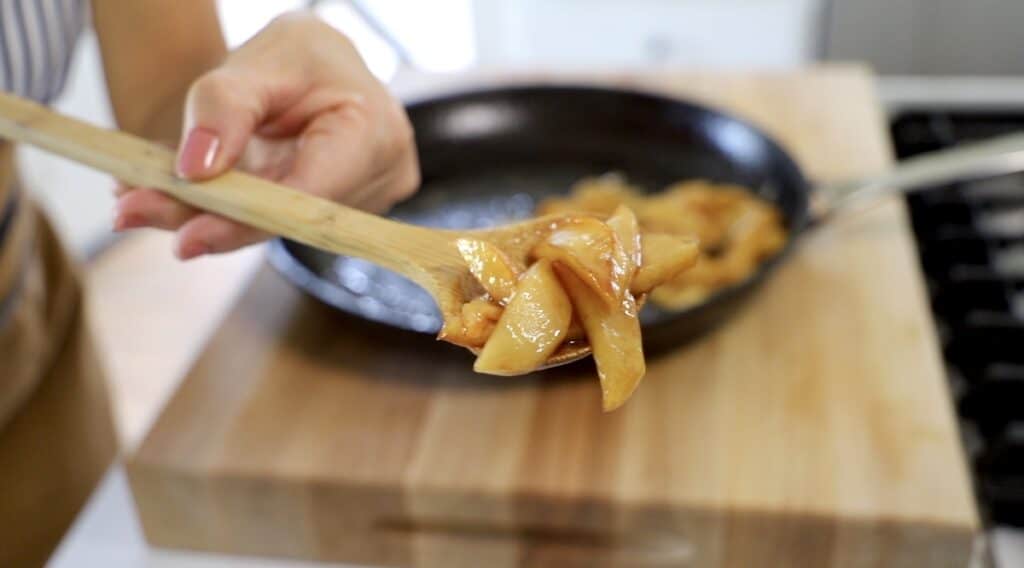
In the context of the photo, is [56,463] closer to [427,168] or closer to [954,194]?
[427,168]

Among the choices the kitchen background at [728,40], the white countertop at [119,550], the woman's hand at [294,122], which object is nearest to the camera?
the woman's hand at [294,122]

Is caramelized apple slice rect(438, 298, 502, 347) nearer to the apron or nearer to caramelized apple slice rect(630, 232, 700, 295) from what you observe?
caramelized apple slice rect(630, 232, 700, 295)

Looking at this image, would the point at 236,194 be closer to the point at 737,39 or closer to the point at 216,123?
the point at 216,123

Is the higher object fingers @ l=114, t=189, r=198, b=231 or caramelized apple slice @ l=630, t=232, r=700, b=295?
Result: fingers @ l=114, t=189, r=198, b=231

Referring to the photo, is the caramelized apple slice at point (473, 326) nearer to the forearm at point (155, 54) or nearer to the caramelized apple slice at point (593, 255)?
the caramelized apple slice at point (593, 255)

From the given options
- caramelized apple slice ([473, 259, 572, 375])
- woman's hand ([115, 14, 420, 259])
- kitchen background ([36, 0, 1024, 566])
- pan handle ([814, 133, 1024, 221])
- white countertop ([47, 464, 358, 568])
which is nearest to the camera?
caramelized apple slice ([473, 259, 572, 375])

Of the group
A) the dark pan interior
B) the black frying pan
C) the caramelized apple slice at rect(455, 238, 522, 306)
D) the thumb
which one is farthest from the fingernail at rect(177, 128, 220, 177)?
the dark pan interior

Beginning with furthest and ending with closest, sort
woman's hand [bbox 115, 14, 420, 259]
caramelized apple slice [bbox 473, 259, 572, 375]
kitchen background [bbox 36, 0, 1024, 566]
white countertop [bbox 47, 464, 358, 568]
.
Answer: kitchen background [bbox 36, 0, 1024, 566]
white countertop [bbox 47, 464, 358, 568]
woman's hand [bbox 115, 14, 420, 259]
caramelized apple slice [bbox 473, 259, 572, 375]

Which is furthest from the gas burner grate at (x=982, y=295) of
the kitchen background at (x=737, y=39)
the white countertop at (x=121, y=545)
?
the kitchen background at (x=737, y=39)
